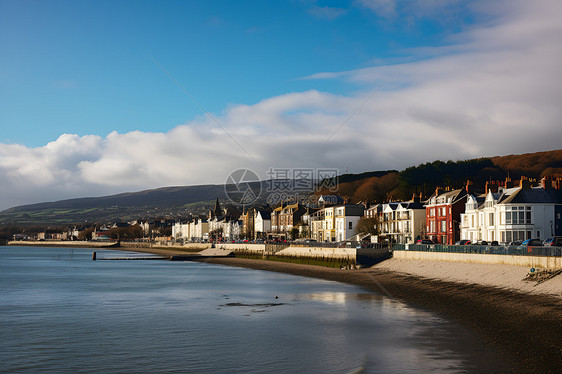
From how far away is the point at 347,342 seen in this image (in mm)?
26375

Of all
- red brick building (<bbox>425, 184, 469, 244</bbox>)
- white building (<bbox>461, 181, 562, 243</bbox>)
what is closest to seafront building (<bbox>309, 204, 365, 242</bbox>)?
red brick building (<bbox>425, 184, 469, 244</bbox>)

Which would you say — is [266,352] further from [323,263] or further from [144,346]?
[323,263]

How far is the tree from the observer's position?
106 metres

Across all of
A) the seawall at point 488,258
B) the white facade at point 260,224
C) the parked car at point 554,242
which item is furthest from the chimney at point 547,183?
the white facade at point 260,224

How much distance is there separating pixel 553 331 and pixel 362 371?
10765mm

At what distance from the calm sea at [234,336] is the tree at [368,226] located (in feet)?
194

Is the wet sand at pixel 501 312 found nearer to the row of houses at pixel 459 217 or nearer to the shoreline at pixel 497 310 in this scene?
the shoreline at pixel 497 310

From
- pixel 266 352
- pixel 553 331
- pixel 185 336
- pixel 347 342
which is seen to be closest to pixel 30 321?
pixel 185 336

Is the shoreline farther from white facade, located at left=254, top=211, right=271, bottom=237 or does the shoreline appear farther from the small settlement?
white facade, located at left=254, top=211, right=271, bottom=237

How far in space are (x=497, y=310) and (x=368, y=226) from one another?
242 ft

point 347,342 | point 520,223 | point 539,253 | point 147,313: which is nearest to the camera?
point 347,342

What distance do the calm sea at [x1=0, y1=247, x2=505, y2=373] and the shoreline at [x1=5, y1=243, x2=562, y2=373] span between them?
1.21 m

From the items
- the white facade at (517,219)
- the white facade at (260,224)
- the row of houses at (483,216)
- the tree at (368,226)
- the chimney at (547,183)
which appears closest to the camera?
the white facade at (517,219)

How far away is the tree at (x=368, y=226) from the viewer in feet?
348
